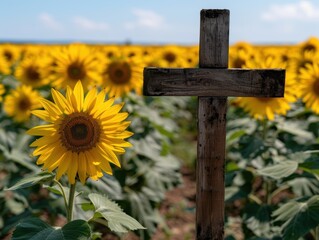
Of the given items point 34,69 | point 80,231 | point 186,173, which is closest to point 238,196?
point 80,231

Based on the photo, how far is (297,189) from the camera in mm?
4031

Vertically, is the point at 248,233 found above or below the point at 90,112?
below

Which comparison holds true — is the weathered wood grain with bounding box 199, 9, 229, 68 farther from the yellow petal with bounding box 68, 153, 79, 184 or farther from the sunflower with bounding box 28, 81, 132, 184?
the yellow petal with bounding box 68, 153, 79, 184

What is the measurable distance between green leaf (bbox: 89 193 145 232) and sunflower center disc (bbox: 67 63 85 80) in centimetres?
266

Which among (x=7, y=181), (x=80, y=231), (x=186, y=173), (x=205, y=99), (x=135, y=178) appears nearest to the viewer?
(x=80, y=231)

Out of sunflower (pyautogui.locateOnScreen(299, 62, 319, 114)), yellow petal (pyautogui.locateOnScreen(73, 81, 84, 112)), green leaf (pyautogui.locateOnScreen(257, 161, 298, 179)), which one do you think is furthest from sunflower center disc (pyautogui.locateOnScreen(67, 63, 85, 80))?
yellow petal (pyautogui.locateOnScreen(73, 81, 84, 112))

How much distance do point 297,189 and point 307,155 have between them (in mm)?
583

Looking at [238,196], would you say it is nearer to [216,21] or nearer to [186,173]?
[216,21]

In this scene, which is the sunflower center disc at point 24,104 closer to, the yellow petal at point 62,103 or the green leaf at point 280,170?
the green leaf at point 280,170

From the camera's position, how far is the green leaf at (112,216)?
2.38 m

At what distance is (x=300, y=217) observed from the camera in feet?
9.78

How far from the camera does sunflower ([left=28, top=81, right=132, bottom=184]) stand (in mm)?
2514

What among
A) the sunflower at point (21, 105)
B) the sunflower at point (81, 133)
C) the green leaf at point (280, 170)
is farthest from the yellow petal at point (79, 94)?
the sunflower at point (21, 105)

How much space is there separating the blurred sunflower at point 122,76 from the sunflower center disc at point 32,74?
5.03ft
